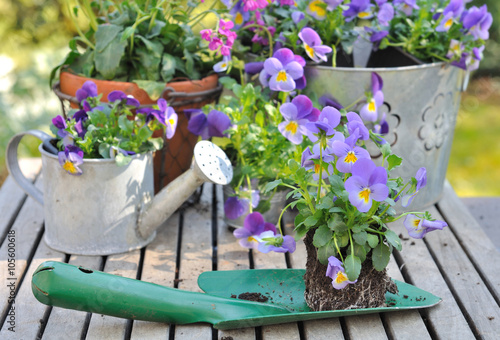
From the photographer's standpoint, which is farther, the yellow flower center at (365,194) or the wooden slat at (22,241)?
the wooden slat at (22,241)

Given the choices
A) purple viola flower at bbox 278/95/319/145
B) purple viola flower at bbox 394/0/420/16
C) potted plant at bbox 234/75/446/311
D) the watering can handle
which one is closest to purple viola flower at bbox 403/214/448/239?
potted plant at bbox 234/75/446/311

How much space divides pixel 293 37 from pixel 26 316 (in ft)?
2.68

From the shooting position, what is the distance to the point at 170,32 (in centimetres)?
148

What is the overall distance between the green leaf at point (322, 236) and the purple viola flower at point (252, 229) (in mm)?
250

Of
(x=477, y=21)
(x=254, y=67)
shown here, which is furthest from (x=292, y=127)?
(x=477, y=21)

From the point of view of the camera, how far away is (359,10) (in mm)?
1463

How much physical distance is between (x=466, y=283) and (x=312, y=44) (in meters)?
0.60

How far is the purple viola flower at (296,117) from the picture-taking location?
1226 mm

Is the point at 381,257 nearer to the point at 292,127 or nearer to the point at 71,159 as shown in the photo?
the point at 292,127

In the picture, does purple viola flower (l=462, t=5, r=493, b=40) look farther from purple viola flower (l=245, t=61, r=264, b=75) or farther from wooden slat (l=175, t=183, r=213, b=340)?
wooden slat (l=175, t=183, r=213, b=340)

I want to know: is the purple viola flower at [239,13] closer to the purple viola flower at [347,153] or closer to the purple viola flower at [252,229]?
the purple viola flower at [252,229]

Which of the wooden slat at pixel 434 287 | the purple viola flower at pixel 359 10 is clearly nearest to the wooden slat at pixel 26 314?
the wooden slat at pixel 434 287

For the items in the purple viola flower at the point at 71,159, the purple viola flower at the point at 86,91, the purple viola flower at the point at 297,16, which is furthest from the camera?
the purple viola flower at the point at 297,16

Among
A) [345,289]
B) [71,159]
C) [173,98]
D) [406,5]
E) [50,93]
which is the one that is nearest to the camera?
[345,289]
